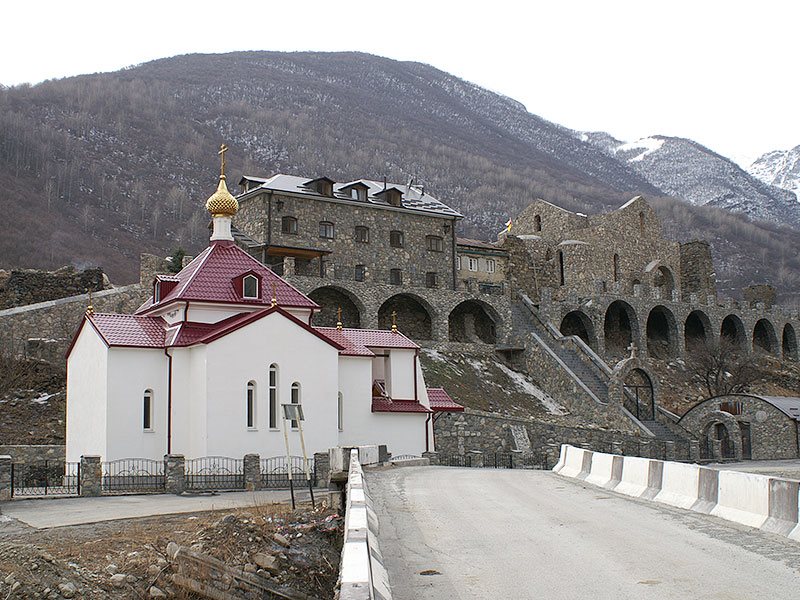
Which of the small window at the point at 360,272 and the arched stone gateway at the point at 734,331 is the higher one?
the small window at the point at 360,272

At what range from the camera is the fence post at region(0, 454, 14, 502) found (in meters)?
23.5

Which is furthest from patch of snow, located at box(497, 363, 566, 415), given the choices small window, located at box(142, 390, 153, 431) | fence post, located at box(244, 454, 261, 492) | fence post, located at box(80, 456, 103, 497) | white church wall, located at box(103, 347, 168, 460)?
fence post, located at box(80, 456, 103, 497)

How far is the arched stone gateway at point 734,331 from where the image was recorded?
2591 inches

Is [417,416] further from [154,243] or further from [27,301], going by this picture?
[154,243]

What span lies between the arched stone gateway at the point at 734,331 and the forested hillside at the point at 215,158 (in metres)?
49.6

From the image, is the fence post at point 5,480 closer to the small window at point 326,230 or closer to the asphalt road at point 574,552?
the asphalt road at point 574,552

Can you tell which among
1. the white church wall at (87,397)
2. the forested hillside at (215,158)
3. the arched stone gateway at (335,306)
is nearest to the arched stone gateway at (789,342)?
the arched stone gateway at (335,306)

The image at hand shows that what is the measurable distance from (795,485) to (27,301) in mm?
38368

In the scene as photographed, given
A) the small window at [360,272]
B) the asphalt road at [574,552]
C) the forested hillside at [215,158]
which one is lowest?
the asphalt road at [574,552]

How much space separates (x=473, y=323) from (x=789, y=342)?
28.6 meters

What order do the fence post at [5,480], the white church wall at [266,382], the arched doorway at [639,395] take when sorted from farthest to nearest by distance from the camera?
the arched doorway at [639,395], the white church wall at [266,382], the fence post at [5,480]

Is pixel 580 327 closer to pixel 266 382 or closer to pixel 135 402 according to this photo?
pixel 266 382

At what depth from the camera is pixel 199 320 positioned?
32.1 m

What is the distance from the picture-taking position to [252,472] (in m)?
27.4
